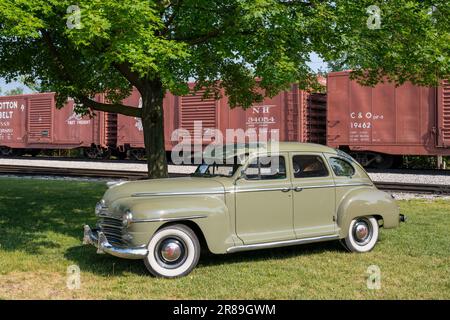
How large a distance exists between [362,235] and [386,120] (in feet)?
37.0

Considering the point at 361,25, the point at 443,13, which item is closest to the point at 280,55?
the point at 361,25

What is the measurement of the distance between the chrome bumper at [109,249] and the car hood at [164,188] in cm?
47

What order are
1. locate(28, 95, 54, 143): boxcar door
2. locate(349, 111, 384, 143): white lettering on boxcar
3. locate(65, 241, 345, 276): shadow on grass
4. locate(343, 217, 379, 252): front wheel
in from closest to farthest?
1. locate(65, 241, 345, 276): shadow on grass
2. locate(343, 217, 379, 252): front wheel
3. locate(349, 111, 384, 143): white lettering on boxcar
4. locate(28, 95, 54, 143): boxcar door

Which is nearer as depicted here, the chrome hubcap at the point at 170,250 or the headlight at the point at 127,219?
the headlight at the point at 127,219

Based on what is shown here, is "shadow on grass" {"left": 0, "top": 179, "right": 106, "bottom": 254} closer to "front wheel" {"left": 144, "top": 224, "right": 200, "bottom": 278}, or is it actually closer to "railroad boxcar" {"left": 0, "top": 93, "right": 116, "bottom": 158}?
"front wheel" {"left": 144, "top": 224, "right": 200, "bottom": 278}

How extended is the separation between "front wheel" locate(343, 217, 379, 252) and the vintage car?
14 mm

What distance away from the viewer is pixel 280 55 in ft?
24.1

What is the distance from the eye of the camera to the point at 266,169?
21.9ft

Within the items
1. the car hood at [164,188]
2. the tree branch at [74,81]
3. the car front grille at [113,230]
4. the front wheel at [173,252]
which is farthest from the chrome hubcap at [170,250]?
the tree branch at [74,81]

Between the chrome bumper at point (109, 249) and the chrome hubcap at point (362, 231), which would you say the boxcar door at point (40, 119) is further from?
the chrome hubcap at point (362, 231)

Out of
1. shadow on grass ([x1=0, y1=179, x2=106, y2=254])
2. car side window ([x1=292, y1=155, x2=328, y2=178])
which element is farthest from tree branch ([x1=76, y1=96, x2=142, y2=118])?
car side window ([x1=292, y1=155, x2=328, y2=178])

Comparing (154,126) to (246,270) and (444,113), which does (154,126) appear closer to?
(246,270)

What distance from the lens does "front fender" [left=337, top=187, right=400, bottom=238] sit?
6984 mm

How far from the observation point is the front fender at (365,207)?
275 inches
